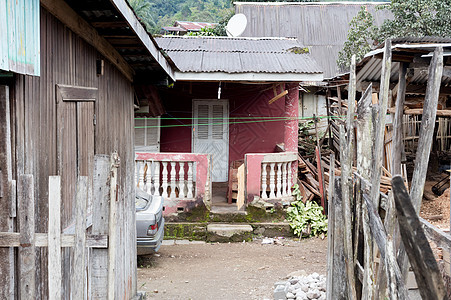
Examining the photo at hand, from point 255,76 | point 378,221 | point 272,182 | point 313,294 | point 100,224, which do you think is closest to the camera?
point 100,224

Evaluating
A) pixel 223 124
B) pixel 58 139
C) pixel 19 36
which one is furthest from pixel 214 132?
pixel 19 36

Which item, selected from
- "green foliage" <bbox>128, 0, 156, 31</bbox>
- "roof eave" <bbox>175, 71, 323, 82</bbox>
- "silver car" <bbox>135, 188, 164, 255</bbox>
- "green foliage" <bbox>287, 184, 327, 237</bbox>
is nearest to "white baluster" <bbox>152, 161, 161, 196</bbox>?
"silver car" <bbox>135, 188, 164, 255</bbox>

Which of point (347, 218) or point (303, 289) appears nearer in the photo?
point (347, 218)

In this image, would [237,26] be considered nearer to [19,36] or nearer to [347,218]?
[347,218]

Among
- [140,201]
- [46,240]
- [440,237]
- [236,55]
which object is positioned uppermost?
[236,55]

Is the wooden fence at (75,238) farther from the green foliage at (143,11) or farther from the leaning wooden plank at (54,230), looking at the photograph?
the green foliage at (143,11)

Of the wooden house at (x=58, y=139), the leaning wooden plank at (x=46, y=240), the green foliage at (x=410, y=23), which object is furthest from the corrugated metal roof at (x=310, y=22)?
the leaning wooden plank at (x=46, y=240)

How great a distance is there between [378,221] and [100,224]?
76.0 inches

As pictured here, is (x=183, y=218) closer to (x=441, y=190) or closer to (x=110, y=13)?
(x=441, y=190)

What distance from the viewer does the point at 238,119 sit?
13.4 metres

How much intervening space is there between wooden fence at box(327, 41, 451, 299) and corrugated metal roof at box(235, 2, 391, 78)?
662 inches

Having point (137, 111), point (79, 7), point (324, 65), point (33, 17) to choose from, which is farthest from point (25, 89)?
point (324, 65)

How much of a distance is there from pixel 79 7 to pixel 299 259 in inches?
270

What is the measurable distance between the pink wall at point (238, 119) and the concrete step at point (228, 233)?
3.34 m
